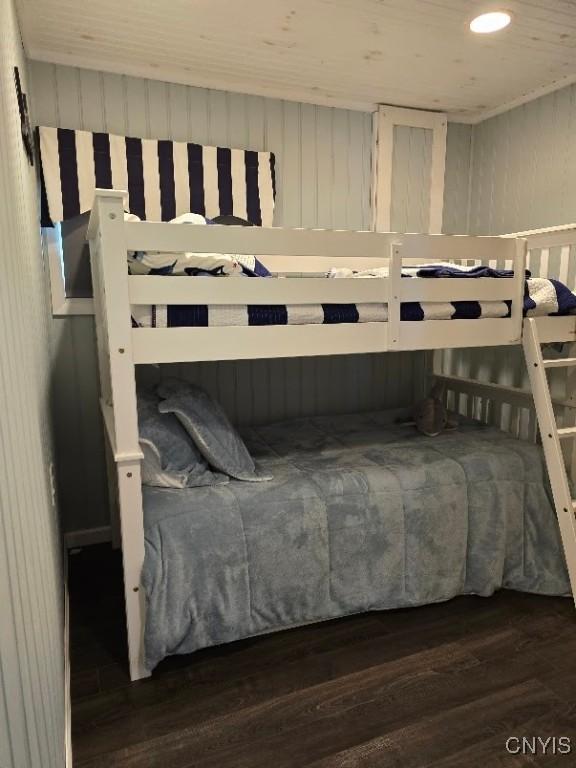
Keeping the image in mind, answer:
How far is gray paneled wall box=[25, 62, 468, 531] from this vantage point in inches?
97.8

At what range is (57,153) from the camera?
237cm

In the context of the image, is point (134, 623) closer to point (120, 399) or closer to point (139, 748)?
point (139, 748)

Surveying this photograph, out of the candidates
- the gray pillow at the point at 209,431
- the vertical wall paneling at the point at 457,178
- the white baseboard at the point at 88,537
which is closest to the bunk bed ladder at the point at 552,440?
the gray pillow at the point at 209,431

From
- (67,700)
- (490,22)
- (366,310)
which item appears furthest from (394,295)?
(67,700)

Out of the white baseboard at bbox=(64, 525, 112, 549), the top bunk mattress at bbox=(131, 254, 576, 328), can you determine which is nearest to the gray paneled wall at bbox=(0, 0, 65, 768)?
the top bunk mattress at bbox=(131, 254, 576, 328)

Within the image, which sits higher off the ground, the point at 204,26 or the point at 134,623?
the point at 204,26

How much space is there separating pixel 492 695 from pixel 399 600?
1.58ft

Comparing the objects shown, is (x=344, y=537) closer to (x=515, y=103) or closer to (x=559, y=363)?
(x=559, y=363)

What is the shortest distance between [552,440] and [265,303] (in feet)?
4.30

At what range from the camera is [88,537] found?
8.90ft

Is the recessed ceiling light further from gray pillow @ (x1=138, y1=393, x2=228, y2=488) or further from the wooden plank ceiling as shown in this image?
gray pillow @ (x1=138, y1=393, x2=228, y2=488)

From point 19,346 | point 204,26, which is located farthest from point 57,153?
point 19,346

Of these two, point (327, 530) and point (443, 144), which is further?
point (443, 144)

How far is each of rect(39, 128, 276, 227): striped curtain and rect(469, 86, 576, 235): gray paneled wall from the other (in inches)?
55.3
